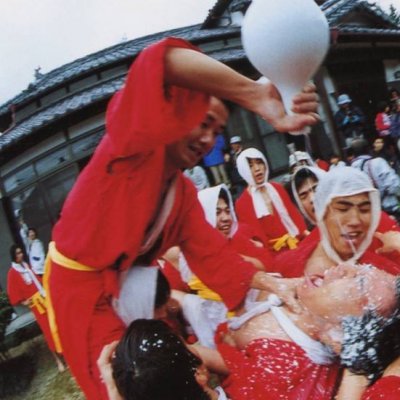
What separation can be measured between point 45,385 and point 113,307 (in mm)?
5236

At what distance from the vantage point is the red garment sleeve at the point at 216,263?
2.09 m

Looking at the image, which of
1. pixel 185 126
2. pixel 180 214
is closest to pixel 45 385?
pixel 180 214

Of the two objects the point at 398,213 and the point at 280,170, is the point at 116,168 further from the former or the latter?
the point at 280,170

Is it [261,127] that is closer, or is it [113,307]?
[113,307]

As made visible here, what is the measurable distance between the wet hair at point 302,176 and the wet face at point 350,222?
39.1 inches

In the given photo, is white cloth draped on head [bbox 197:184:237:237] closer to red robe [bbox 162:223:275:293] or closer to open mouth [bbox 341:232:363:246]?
red robe [bbox 162:223:275:293]

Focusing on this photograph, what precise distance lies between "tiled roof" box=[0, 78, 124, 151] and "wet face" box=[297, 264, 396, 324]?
8.02m

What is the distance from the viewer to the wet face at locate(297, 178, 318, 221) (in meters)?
3.24

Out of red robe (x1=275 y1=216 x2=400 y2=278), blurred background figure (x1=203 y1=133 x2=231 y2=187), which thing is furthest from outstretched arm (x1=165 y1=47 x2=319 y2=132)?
blurred background figure (x1=203 y1=133 x2=231 y2=187)

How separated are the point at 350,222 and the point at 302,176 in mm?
1151

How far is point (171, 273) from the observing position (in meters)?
3.47

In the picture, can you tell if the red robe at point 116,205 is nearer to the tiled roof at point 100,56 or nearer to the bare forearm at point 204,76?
the bare forearm at point 204,76

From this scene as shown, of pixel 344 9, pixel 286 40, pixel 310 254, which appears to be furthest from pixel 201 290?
pixel 344 9

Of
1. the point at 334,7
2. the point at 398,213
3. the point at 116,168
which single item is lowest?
the point at 398,213
